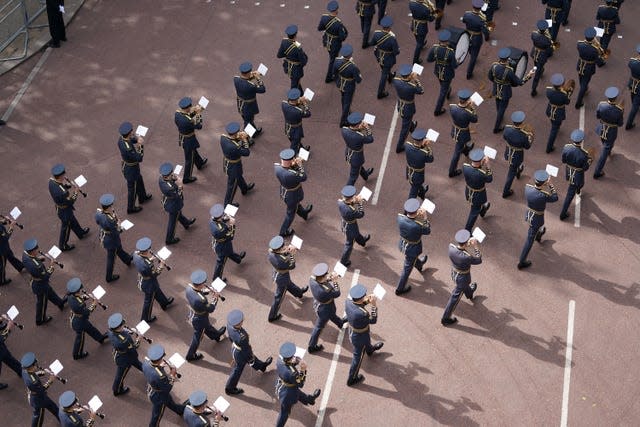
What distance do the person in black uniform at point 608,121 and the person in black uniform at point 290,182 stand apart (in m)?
6.37

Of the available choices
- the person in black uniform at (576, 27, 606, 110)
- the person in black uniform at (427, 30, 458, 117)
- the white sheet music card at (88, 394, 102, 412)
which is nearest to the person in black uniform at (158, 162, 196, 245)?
the white sheet music card at (88, 394, 102, 412)

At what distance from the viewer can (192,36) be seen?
2830 cm

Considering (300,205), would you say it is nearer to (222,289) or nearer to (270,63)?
(222,289)

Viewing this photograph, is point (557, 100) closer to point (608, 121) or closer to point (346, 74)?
point (608, 121)

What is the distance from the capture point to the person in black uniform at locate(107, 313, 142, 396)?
64.3ft

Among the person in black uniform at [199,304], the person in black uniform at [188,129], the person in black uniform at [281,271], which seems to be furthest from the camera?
the person in black uniform at [188,129]

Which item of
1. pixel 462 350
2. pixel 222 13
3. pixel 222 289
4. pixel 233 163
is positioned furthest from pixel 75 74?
pixel 462 350

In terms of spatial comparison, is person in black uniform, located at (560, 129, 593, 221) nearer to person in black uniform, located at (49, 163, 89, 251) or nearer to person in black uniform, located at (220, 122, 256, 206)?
person in black uniform, located at (220, 122, 256, 206)

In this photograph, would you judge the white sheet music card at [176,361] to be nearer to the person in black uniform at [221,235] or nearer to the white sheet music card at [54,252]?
the person in black uniform at [221,235]

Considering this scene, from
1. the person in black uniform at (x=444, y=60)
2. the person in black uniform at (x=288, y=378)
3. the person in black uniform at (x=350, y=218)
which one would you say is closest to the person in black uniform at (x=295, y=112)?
the person in black uniform at (x=350, y=218)

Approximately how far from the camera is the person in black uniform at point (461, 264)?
2019 centimetres

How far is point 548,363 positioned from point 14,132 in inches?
545

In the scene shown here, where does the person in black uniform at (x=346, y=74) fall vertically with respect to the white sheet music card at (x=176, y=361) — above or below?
above

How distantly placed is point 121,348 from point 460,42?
10.6 metres
